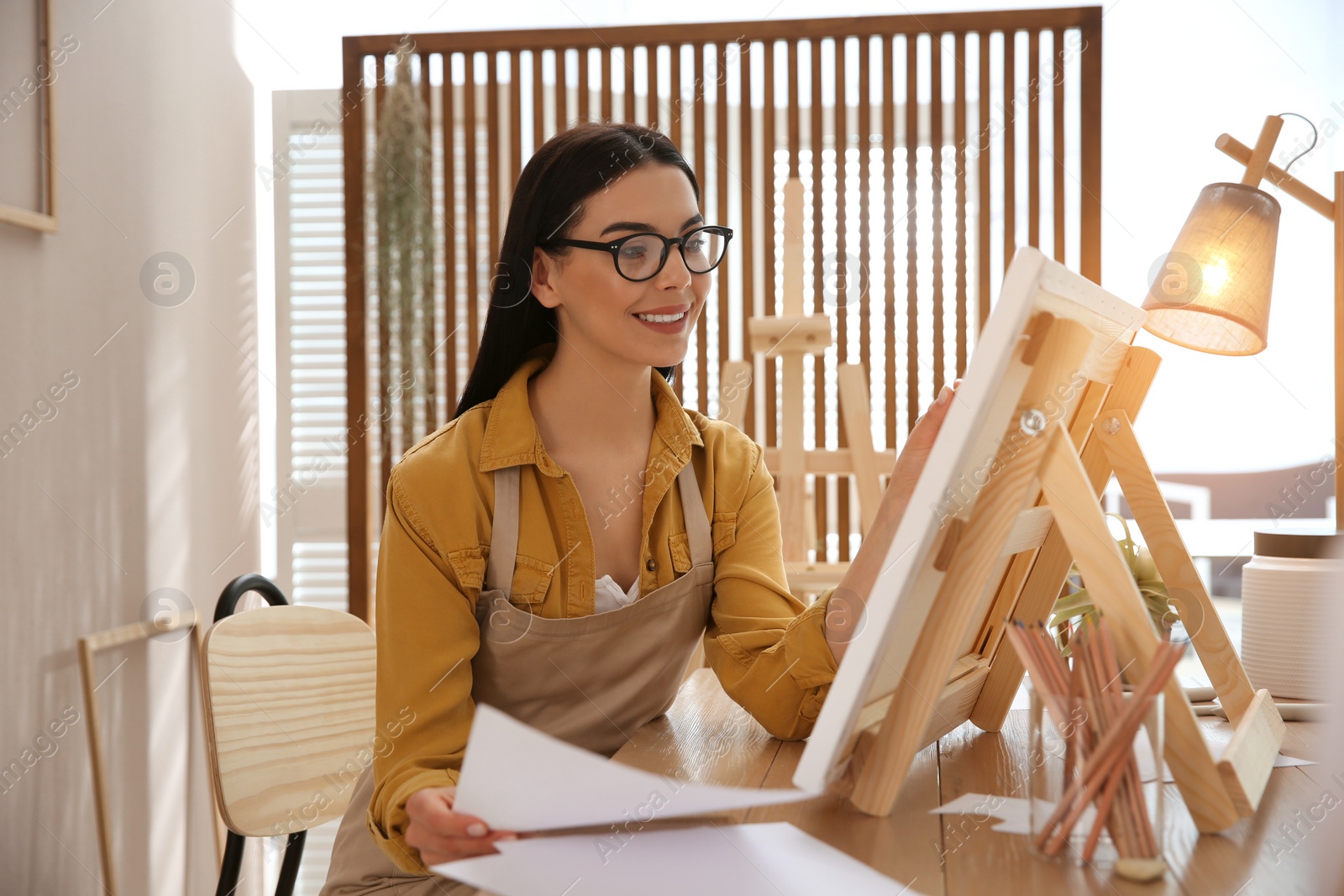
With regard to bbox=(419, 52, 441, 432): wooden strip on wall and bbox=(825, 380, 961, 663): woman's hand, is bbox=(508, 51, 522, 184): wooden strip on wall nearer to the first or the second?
bbox=(419, 52, 441, 432): wooden strip on wall

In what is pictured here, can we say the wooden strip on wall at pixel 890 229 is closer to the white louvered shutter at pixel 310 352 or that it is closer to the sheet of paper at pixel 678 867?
the white louvered shutter at pixel 310 352

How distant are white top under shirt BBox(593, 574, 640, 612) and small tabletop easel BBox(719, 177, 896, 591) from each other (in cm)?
114

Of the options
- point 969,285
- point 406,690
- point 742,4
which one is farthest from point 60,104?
point 969,285

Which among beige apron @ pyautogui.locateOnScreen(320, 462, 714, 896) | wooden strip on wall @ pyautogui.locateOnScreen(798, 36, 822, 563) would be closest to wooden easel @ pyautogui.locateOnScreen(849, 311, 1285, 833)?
beige apron @ pyautogui.locateOnScreen(320, 462, 714, 896)

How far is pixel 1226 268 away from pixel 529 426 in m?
1.00

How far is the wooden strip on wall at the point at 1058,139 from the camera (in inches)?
110

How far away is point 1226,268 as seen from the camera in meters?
1.40

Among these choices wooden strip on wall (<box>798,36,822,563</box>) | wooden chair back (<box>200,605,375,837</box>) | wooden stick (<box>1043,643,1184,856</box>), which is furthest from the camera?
wooden strip on wall (<box>798,36,822,563</box>)

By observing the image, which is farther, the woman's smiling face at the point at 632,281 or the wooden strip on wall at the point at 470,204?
the wooden strip on wall at the point at 470,204

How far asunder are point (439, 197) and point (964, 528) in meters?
2.51

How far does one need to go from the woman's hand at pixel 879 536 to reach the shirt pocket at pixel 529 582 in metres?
0.37

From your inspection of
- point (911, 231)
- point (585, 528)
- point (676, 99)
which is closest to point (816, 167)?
point (911, 231)

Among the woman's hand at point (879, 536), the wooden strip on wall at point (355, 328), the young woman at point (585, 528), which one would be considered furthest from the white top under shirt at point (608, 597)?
the wooden strip on wall at point (355, 328)

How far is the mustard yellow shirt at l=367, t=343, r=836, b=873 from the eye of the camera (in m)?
1.15
